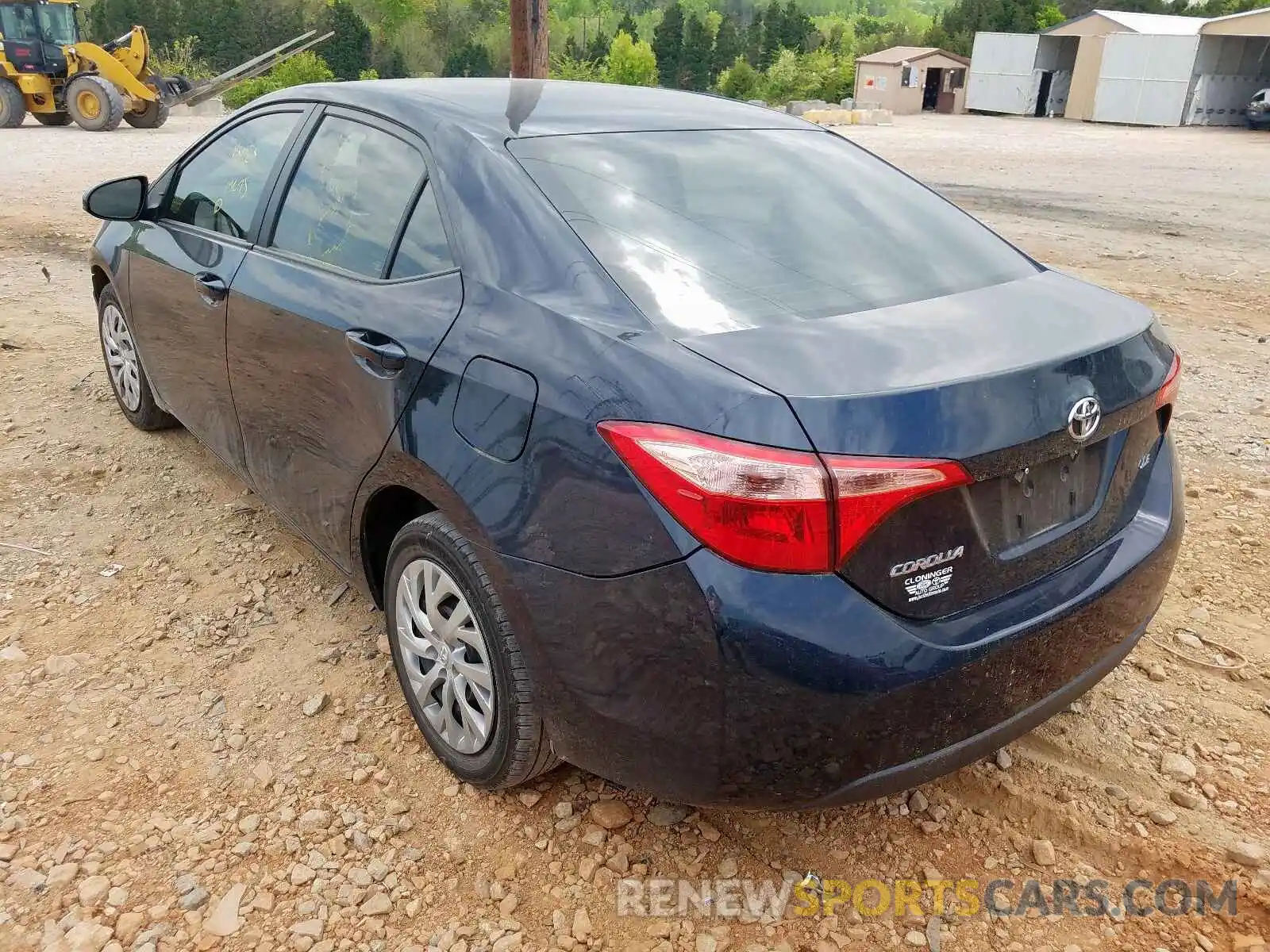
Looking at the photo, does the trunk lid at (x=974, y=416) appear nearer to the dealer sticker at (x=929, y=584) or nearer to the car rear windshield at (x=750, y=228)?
the dealer sticker at (x=929, y=584)

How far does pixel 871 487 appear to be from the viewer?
70.0 inches

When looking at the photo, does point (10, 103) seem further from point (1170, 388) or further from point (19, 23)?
point (1170, 388)

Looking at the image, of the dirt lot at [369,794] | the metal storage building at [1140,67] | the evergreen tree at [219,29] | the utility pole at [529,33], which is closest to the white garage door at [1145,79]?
the metal storage building at [1140,67]

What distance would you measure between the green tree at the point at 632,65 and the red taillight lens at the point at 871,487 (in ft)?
220

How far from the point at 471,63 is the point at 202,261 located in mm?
75903

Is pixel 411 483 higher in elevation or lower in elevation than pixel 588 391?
lower

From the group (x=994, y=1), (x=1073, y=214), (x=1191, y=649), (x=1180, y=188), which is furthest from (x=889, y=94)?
(x=1191, y=649)

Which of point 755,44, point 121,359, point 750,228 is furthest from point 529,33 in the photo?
point 755,44

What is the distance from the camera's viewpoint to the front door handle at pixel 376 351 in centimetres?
241

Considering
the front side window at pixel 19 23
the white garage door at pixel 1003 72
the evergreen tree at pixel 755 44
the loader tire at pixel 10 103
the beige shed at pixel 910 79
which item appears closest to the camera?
the front side window at pixel 19 23

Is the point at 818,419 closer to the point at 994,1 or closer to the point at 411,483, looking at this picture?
the point at 411,483

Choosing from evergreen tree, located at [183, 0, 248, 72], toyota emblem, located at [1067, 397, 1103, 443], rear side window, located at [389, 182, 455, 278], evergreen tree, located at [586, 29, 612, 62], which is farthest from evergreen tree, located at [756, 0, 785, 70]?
toyota emblem, located at [1067, 397, 1103, 443]

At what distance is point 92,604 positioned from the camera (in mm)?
3393

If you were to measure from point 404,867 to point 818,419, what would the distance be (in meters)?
1.45
